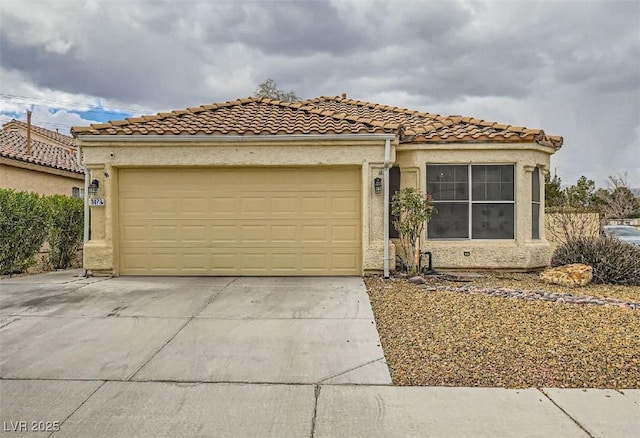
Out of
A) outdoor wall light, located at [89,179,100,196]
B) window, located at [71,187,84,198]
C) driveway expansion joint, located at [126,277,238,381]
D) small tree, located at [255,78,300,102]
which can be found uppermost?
small tree, located at [255,78,300,102]

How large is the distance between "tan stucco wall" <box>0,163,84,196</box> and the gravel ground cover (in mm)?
13676

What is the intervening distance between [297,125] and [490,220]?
5012 millimetres

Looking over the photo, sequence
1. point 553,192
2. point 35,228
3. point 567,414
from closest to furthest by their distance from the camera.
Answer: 1. point 567,414
2. point 35,228
3. point 553,192

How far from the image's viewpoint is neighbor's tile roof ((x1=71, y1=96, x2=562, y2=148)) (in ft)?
32.3

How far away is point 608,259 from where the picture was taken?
9461 mm

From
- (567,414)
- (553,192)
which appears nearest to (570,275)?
(567,414)

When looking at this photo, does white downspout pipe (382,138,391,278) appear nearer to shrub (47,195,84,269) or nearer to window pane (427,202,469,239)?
window pane (427,202,469,239)

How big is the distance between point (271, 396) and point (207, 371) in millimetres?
918

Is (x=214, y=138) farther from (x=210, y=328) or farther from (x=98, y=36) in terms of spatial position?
(x=98, y=36)

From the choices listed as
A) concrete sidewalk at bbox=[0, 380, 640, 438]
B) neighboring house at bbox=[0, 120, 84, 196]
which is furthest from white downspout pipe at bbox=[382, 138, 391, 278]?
neighboring house at bbox=[0, 120, 84, 196]

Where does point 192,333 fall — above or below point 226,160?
below

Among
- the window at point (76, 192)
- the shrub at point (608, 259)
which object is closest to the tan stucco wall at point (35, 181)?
the window at point (76, 192)

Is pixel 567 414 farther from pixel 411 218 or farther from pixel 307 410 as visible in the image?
pixel 411 218

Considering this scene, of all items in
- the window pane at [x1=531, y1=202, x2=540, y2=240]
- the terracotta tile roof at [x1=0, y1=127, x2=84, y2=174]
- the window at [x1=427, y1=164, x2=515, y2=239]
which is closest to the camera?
the window at [x1=427, y1=164, x2=515, y2=239]
